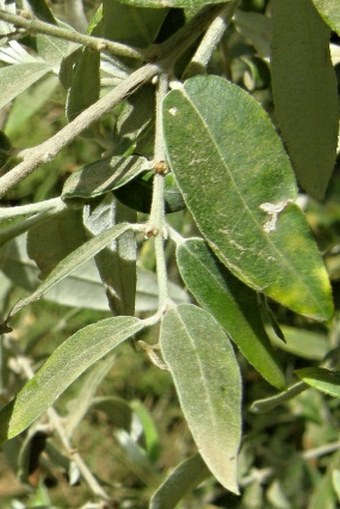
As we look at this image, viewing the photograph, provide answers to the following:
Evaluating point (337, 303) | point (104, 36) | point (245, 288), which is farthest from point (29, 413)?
point (337, 303)

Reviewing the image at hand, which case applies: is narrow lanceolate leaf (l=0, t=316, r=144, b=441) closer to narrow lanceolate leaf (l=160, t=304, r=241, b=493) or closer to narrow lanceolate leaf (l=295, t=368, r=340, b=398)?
narrow lanceolate leaf (l=160, t=304, r=241, b=493)

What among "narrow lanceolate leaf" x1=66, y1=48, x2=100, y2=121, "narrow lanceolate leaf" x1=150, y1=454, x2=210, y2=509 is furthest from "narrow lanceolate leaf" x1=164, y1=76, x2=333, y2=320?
"narrow lanceolate leaf" x1=150, y1=454, x2=210, y2=509

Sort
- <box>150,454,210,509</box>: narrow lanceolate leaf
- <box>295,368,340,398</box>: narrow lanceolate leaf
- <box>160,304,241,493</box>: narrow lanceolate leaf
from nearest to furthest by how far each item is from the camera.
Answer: <box>160,304,241,493</box>: narrow lanceolate leaf < <box>295,368,340,398</box>: narrow lanceolate leaf < <box>150,454,210,509</box>: narrow lanceolate leaf

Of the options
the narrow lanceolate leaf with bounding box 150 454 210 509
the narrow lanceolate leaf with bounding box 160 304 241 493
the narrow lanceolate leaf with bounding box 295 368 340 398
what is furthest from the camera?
the narrow lanceolate leaf with bounding box 150 454 210 509

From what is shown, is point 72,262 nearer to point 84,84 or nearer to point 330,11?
point 84,84

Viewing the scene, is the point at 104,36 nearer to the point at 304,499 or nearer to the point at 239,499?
the point at 239,499

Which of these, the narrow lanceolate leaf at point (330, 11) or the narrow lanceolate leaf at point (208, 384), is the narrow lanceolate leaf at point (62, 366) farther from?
the narrow lanceolate leaf at point (330, 11)

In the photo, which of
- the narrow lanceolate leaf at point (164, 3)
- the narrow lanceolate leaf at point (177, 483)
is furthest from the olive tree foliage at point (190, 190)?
the narrow lanceolate leaf at point (177, 483)
